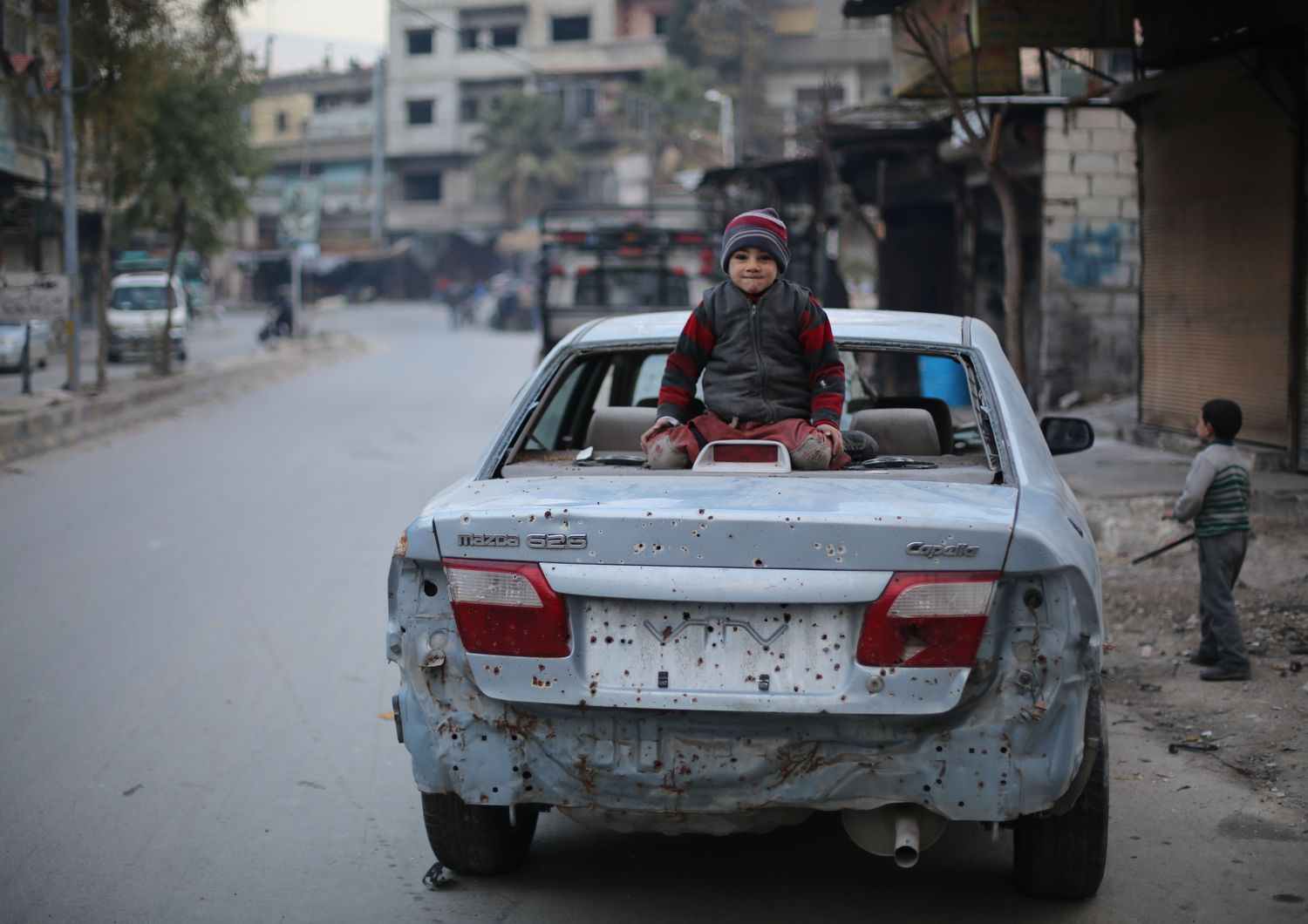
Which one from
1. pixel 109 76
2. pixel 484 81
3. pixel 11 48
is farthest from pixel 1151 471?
pixel 484 81

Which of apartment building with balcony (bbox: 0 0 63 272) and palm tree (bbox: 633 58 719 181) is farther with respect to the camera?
palm tree (bbox: 633 58 719 181)

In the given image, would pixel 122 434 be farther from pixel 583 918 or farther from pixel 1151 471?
pixel 583 918

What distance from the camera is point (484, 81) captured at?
216ft

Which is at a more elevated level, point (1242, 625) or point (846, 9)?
point (846, 9)

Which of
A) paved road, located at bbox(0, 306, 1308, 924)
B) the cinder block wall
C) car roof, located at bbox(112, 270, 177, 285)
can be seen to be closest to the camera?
paved road, located at bbox(0, 306, 1308, 924)

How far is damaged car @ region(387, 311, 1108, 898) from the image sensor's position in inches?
126

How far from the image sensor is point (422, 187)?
69375mm

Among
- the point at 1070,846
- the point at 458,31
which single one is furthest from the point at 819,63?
the point at 1070,846

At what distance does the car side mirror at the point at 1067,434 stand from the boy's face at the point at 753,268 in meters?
1.34

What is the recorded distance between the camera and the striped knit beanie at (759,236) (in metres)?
4.11

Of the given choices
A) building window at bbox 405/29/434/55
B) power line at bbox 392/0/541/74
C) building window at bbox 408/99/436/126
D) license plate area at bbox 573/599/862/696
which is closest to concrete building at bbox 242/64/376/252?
building window at bbox 408/99/436/126

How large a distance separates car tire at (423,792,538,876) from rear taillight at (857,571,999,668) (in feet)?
4.18

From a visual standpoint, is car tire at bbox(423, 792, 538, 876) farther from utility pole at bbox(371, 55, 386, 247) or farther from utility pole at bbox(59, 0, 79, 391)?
utility pole at bbox(371, 55, 386, 247)

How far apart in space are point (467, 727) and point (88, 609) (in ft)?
16.1
